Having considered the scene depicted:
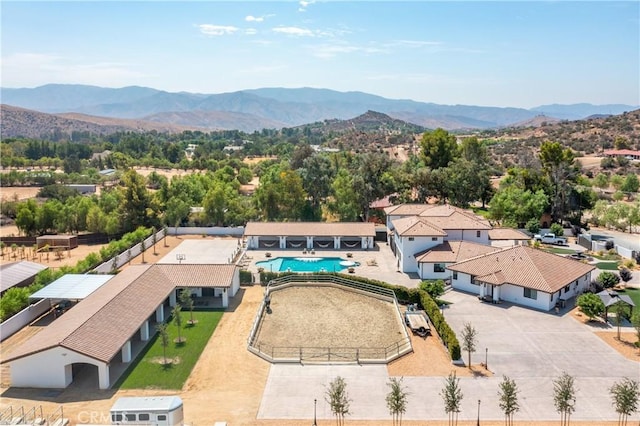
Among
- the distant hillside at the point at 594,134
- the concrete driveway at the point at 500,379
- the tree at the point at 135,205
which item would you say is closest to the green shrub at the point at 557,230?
the concrete driveway at the point at 500,379

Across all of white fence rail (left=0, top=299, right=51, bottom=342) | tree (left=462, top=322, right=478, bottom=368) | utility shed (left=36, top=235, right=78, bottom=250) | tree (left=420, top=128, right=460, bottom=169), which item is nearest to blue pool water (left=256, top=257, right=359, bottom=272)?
white fence rail (left=0, top=299, right=51, bottom=342)

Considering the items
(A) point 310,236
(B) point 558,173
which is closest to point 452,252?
(A) point 310,236

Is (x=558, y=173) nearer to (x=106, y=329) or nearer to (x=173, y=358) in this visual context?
(x=173, y=358)

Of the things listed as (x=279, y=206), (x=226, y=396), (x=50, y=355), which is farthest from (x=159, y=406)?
(x=279, y=206)

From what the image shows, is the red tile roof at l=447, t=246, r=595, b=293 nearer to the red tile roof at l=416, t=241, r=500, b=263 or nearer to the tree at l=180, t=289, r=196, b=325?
the red tile roof at l=416, t=241, r=500, b=263

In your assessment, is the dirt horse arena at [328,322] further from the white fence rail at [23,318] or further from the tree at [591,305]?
the white fence rail at [23,318]

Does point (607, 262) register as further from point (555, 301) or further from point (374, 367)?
point (374, 367)
